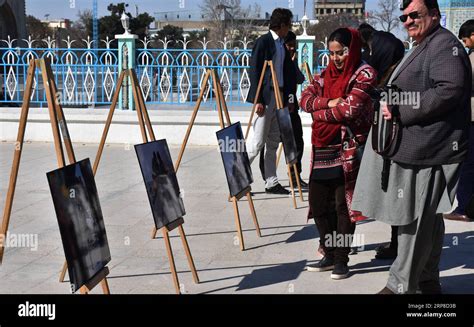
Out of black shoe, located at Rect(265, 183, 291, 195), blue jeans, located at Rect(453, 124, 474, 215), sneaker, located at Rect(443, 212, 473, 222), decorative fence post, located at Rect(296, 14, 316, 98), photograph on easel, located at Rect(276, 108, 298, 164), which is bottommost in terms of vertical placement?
black shoe, located at Rect(265, 183, 291, 195)

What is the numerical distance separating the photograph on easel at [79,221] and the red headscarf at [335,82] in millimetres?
1854

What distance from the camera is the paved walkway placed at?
5332 mm

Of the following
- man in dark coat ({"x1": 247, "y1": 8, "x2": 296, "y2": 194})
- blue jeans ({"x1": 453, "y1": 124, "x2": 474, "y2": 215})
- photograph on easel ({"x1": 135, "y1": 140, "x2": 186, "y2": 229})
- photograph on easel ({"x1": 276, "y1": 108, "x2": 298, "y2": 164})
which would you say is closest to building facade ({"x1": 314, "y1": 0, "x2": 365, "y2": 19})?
man in dark coat ({"x1": 247, "y1": 8, "x2": 296, "y2": 194})

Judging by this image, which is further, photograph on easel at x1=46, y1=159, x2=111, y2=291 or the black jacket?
the black jacket

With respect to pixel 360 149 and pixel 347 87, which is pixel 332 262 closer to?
pixel 360 149

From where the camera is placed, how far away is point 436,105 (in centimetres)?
431

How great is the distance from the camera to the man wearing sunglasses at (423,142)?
4363 millimetres

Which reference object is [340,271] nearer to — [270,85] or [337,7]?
[270,85]

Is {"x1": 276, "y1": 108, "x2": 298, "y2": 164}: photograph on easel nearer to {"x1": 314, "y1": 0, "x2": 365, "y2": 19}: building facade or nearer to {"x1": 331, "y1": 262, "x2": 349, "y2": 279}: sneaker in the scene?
{"x1": 331, "y1": 262, "x2": 349, "y2": 279}: sneaker

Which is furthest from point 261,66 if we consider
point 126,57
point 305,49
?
point 126,57

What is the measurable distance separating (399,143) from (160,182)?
5.59 ft

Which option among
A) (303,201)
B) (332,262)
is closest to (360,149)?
(332,262)

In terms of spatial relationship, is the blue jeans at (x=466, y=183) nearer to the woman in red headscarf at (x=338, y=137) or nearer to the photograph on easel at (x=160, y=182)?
the woman in red headscarf at (x=338, y=137)


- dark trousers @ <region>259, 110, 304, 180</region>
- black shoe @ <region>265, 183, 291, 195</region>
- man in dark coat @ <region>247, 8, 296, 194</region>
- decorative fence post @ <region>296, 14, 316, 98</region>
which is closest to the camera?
man in dark coat @ <region>247, 8, 296, 194</region>
